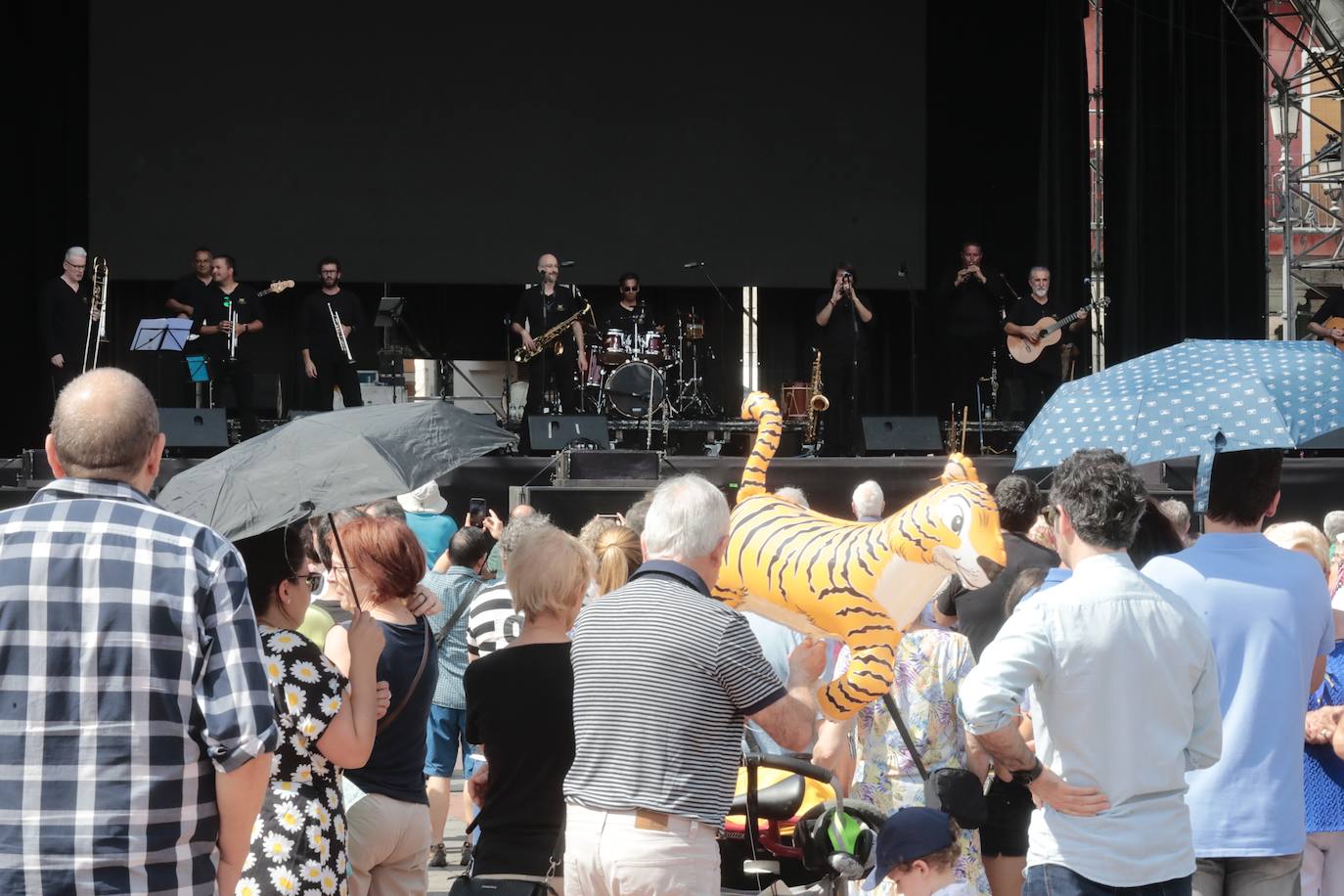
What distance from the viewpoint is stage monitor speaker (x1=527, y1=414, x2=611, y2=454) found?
12227 mm

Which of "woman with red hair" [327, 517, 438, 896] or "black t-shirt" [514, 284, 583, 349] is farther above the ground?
"black t-shirt" [514, 284, 583, 349]

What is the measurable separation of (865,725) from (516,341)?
12241mm

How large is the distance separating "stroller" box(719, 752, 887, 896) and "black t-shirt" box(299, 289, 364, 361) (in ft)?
35.8

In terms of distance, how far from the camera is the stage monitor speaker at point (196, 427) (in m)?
12.1

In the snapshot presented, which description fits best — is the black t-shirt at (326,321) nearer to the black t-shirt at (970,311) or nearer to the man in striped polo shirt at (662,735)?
the black t-shirt at (970,311)

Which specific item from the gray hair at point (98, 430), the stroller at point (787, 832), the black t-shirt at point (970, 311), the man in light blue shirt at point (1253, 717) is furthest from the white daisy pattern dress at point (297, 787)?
the black t-shirt at point (970, 311)

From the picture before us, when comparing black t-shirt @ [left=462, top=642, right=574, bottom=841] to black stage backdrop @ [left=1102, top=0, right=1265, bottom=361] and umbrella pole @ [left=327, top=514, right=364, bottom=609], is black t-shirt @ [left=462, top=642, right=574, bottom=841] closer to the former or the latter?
umbrella pole @ [left=327, top=514, right=364, bottom=609]

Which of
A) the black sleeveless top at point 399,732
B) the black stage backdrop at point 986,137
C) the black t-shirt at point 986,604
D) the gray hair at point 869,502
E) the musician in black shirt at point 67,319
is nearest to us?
the black sleeveless top at point 399,732

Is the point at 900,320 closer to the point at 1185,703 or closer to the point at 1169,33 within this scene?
the point at 1169,33

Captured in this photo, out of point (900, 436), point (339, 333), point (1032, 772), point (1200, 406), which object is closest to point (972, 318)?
point (900, 436)

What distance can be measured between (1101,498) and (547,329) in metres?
11.3

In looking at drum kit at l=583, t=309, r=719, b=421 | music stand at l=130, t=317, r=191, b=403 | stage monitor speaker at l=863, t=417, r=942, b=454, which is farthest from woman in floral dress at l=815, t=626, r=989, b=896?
music stand at l=130, t=317, r=191, b=403

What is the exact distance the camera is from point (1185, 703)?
2.92 metres

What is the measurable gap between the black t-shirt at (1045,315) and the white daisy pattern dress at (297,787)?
1170 cm
